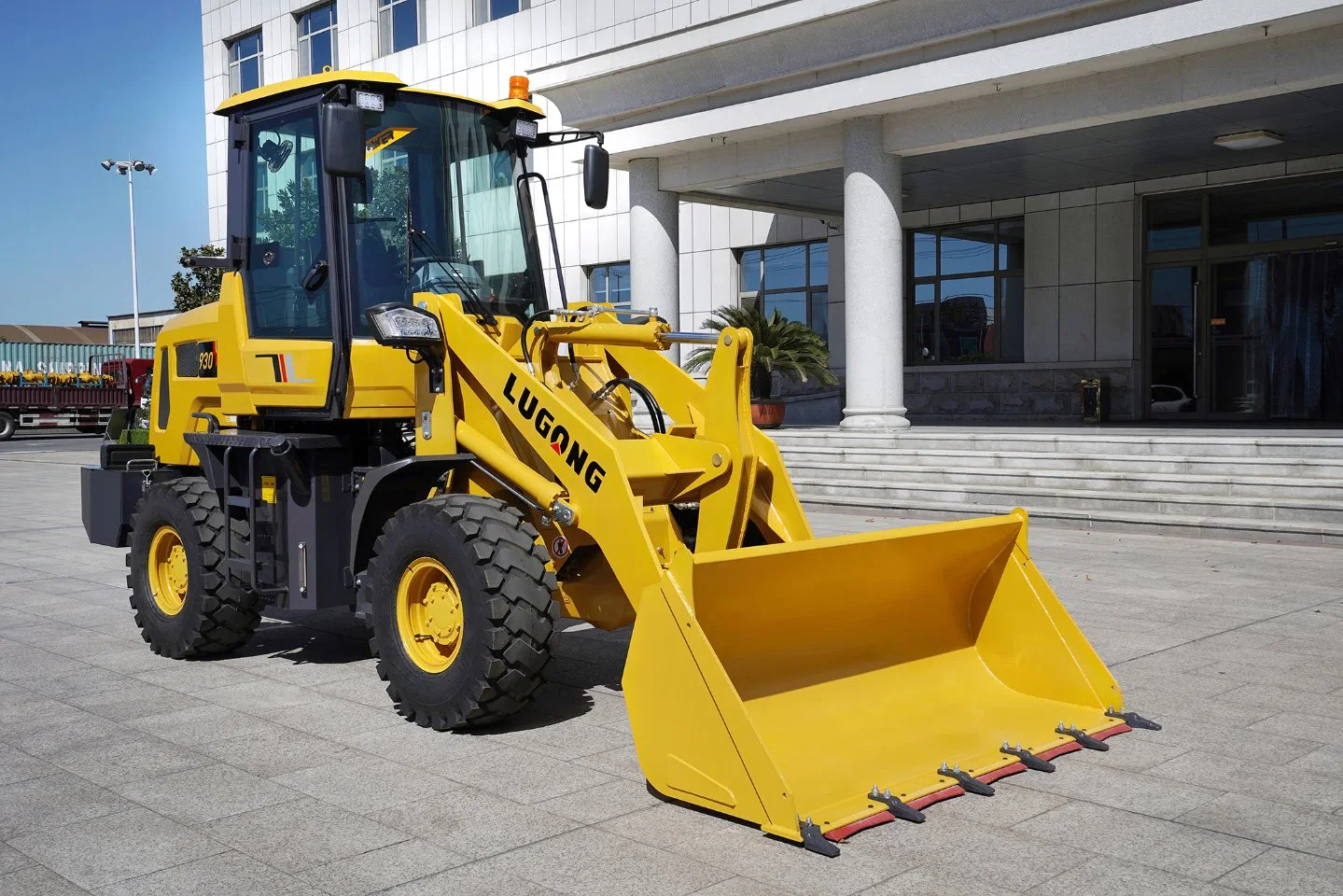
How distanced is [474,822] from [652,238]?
16092 mm

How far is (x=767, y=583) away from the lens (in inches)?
200

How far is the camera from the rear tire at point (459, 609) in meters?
5.38

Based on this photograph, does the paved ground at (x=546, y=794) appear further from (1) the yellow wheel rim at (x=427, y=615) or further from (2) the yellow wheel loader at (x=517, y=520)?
(1) the yellow wheel rim at (x=427, y=615)

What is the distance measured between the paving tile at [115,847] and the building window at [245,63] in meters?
34.5

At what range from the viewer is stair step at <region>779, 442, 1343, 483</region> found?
41.3ft

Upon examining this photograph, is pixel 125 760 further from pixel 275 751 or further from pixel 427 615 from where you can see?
pixel 427 615

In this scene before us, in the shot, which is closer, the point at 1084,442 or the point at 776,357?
the point at 1084,442

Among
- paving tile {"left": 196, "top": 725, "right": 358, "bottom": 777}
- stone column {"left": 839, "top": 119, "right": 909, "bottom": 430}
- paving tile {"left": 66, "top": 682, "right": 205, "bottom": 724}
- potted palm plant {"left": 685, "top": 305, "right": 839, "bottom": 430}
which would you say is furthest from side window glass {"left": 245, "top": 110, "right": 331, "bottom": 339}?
potted palm plant {"left": 685, "top": 305, "right": 839, "bottom": 430}

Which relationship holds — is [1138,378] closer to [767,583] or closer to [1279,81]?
[1279,81]

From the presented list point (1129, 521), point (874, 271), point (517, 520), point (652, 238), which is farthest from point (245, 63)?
point (517, 520)

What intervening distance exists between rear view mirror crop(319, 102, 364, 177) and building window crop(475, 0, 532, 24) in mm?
22789

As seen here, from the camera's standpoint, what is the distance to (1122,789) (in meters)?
4.80

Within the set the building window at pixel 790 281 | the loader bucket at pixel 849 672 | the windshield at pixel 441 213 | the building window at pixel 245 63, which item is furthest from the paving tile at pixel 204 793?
the building window at pixel 245 63

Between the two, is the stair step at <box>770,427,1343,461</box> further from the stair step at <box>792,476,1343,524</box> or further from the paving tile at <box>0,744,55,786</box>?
the paving tile at <box>0,744,55,786</box>
